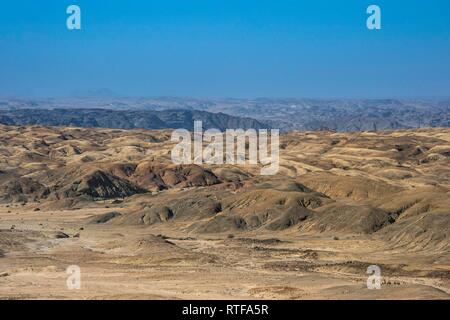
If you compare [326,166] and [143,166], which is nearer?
[143,166]

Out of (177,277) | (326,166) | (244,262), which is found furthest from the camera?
(326,166)

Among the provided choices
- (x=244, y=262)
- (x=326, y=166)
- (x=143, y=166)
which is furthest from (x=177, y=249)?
(x=326, y=166)
